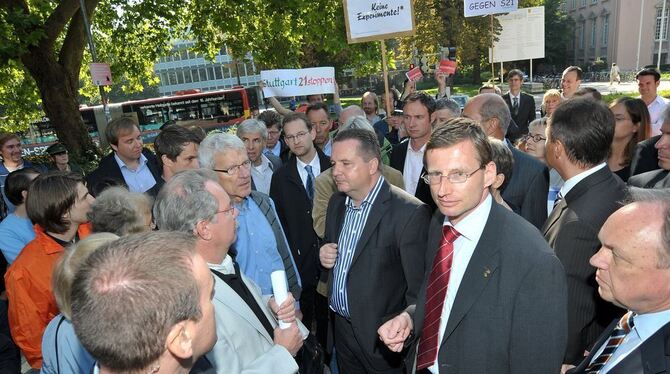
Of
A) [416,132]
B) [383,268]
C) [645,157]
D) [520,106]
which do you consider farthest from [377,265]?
[520,106]

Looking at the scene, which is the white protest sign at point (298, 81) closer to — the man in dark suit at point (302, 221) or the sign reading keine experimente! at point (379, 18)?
the sign reading keine experimente! at point (379, 18)

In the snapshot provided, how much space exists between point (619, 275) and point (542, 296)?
290mm

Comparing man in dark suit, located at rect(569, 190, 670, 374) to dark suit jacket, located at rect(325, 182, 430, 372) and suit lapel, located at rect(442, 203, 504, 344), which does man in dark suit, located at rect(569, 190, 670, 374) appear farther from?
dark suit jacket, located at rect(325, 182, 430, 372)

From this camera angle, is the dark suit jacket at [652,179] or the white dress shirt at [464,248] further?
the dark suit jacket at [652,179]

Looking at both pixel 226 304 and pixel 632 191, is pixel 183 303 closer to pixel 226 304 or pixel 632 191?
pixel 226 304

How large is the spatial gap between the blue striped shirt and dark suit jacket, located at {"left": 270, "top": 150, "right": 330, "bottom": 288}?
1.13 m

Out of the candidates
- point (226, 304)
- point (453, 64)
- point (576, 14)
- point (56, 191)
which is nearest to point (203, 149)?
point (56, 191)

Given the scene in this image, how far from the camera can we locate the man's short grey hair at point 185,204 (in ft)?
7.24

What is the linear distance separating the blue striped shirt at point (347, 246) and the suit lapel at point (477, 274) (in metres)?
0.97

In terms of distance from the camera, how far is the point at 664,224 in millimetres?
1559

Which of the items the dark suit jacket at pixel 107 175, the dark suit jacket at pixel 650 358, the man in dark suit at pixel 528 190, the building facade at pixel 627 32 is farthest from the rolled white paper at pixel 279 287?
the building facade at pixel 627 32

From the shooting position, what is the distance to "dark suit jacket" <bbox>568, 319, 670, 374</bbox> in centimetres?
147

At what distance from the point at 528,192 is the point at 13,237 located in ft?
14.2

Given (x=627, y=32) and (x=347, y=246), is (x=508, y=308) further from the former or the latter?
(x=627, y=32)
